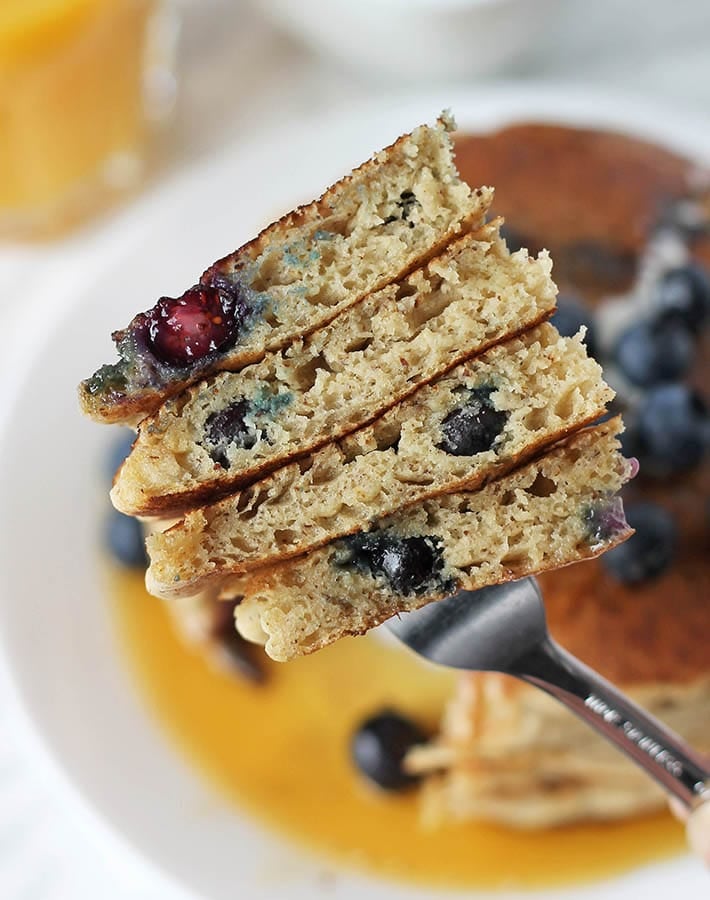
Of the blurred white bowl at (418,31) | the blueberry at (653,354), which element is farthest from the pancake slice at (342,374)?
the blurred white bowl at (418,31)

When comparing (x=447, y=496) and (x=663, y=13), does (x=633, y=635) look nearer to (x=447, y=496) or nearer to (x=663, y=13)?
(x=447, y=496)

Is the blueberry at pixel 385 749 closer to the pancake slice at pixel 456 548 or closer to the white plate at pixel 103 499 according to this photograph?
the white plate at pixel 103 499

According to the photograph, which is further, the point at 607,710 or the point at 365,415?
the point at 607,710

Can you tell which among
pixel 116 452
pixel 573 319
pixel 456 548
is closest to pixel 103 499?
pixel 116 452

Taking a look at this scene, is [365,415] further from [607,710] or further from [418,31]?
[418,31]

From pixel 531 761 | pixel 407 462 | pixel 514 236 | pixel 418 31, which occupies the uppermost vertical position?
pixel 418 31

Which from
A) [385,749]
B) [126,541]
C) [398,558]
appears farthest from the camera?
[126,541]

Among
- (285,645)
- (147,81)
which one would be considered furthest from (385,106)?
(285,645)
